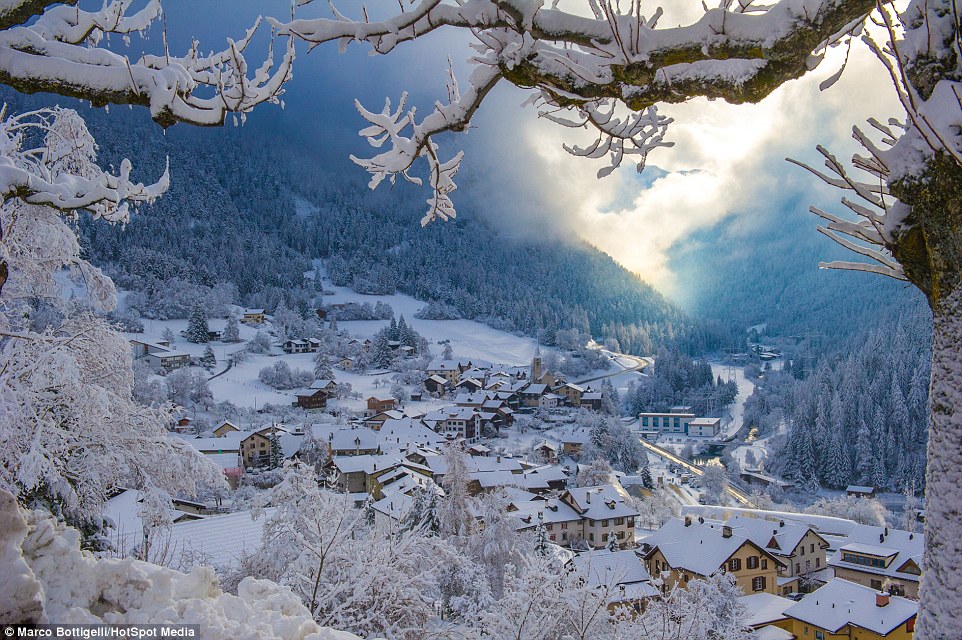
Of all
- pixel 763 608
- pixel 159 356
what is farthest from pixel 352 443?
pixel 159 356

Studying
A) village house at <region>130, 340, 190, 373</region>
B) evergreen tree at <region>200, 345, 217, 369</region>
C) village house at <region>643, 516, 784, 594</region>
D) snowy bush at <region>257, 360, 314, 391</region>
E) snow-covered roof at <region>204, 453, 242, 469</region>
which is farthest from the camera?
evergreen tree at <region>200, 345, 217, 369</region>

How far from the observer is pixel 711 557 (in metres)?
19.6

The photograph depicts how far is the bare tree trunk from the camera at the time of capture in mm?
1756

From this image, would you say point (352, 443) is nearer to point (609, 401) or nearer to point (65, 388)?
point (65, 388)

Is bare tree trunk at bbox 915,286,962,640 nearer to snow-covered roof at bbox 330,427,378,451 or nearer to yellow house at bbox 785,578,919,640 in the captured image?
yellow house at bbox 785,578,919,640

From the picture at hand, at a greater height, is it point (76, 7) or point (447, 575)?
point (76, 7)

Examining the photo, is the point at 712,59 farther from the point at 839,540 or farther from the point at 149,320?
the point at 149,320

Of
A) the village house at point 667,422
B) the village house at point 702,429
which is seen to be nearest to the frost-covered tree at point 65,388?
the village house at point 702,429

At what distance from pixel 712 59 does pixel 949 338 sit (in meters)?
1.12

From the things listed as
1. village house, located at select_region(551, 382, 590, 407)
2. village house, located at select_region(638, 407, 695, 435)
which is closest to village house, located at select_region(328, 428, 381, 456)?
village house, located at select_region(551, 382, 590, 407)


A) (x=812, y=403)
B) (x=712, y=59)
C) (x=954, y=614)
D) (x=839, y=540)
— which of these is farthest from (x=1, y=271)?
(x=812, y=403)

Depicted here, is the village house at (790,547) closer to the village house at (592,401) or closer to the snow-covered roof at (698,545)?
the snow-covered roof at (698,545)

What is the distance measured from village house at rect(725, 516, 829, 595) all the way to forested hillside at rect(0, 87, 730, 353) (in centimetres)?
6994

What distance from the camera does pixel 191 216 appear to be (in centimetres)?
12606
